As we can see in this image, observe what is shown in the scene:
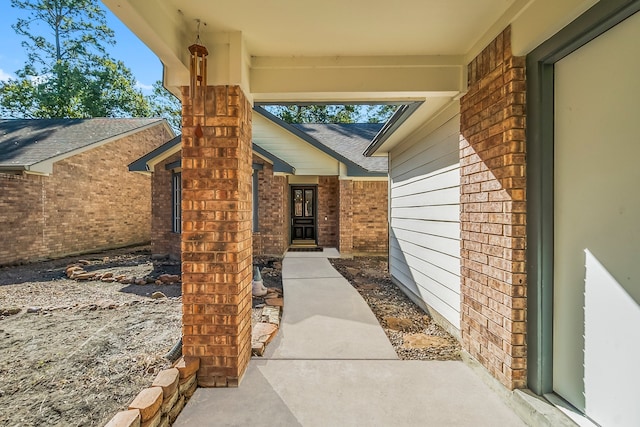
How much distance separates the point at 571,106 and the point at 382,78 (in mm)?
1428

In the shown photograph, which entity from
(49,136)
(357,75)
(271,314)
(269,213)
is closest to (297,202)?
(269,213)

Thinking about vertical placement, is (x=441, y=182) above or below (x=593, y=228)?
above

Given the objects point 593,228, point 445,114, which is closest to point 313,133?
point 445,114

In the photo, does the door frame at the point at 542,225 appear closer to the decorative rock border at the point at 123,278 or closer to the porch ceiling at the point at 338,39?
the porch ceiling at the point at 338,39

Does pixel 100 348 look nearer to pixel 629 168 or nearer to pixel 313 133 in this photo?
pixel 629 168

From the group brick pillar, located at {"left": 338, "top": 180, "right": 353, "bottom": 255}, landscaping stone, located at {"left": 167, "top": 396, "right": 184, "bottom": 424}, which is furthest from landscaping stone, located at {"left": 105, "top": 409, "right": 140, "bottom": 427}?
brick pillar, located at {"left": 338, "top": 180, "right": 353, "bottom": 255}

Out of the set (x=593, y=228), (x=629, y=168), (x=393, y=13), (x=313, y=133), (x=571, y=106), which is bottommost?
(x=593, y=228)

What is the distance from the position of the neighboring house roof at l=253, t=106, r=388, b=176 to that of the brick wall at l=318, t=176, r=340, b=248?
1.09 meters

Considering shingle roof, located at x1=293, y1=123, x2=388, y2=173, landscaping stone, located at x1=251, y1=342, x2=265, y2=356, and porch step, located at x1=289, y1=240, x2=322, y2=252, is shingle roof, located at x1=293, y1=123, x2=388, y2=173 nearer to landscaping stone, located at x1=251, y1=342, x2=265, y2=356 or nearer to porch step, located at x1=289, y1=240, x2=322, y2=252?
porch step, located at x1=289, y1=240, x2=322, y2=252

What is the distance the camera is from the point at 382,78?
277cm

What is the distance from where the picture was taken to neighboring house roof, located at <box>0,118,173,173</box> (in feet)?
28.4

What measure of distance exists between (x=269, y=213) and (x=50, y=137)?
8.36 metres

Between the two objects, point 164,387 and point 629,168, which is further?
point 164,387

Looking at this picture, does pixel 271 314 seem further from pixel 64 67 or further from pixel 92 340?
pixel 64 67
